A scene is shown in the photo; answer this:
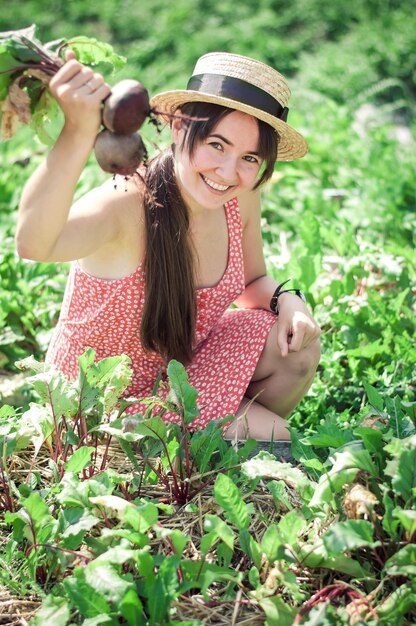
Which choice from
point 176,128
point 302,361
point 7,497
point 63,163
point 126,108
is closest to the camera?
point 126,108

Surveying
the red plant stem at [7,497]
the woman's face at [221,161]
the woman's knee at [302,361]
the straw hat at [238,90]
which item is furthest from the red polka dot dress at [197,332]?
the red plant stem at [7,497]

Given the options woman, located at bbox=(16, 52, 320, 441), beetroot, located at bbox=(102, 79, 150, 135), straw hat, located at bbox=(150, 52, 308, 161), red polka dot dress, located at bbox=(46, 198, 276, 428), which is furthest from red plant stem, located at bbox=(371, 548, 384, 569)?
straw hat, located at bbox=(150, 52, 308, 161)

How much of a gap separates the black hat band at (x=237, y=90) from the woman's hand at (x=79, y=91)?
0.76 m

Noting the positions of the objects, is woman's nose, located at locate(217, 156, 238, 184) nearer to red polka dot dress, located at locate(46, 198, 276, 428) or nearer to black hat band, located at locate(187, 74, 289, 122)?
black hat band, located at locate(187, 74, 289, 122)

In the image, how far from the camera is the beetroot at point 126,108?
1585 millimetres

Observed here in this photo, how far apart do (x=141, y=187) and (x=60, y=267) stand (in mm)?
1410

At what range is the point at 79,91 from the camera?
5.31ft

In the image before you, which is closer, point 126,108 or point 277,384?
point 126,108

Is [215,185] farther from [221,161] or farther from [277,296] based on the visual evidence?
[277,296]

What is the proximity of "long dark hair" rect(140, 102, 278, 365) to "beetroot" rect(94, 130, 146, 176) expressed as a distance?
0.76 metres

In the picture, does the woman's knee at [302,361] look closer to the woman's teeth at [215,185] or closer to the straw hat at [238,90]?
the woman's teeth at [215,185]

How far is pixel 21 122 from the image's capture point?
6.13 feet

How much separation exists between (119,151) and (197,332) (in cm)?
126

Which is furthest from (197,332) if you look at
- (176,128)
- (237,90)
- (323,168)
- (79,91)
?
(323,168)
